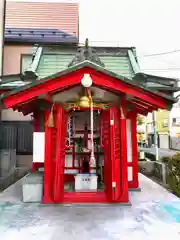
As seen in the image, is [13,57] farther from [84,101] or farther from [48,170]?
[48,170]

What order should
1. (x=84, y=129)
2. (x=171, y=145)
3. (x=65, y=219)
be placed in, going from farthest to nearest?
1. (x=171, y=145)
2. (x=84, y=129)
3. (x=65, y=219)

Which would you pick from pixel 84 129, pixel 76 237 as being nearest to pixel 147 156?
pixel 84 129

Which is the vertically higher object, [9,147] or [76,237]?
[9,147]

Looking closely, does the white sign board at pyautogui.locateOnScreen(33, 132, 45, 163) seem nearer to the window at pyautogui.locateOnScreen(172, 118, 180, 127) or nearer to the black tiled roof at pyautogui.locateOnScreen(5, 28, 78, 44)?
the black tiled roof at pyautogui.locateOnScreen(5, 28, 78, 44)

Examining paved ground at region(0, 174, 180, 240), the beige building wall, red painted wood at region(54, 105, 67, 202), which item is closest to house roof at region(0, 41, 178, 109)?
red painted wood at region(54, 105, 67, 202)

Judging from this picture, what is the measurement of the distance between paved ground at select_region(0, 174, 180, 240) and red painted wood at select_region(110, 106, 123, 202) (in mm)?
434

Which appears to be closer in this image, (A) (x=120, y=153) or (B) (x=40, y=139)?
(A) (x=120, y=153)

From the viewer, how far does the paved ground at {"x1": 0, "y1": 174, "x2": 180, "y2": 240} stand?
411 cm

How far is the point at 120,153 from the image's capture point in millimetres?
6090

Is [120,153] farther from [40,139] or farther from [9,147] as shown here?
[9,147]

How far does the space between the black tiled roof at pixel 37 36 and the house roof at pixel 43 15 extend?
712 millimetres

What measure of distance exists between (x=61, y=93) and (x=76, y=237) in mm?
3620

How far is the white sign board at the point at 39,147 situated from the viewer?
6.51 m

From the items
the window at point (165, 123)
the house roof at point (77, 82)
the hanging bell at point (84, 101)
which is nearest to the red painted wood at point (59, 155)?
the hanging bell at point (84, 101)
